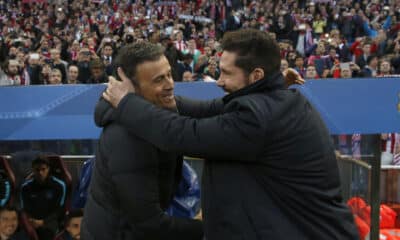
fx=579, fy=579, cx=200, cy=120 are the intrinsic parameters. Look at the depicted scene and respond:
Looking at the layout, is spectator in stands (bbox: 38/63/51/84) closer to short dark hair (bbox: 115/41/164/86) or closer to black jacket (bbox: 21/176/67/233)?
black jacket (bbox: 21/176/67/233)

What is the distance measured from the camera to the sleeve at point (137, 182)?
2.07 meters

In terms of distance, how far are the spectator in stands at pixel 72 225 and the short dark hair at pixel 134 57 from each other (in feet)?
8.82

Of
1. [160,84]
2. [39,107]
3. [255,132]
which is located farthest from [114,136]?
[39,107]

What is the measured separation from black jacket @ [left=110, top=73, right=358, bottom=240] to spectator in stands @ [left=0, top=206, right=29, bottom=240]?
9.77 ft

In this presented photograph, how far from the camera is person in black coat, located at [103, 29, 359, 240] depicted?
191 cm

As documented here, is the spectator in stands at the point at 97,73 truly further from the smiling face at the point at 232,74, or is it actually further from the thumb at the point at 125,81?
the smiling face at the point at 232,74

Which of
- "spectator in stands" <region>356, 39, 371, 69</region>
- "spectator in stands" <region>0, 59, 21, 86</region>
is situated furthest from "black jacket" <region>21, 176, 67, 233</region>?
"spectator in stands" <region>356, 39, 371, 69</region>

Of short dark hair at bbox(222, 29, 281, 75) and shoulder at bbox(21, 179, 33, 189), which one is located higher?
short dark hair at bbox(222, 29, 281, 75)

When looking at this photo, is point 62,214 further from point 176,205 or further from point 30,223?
point 176,205

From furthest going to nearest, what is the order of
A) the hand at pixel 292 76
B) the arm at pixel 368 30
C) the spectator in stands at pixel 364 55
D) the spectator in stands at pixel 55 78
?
the arm at pixel 368 30, the spectator in stands at pixel 364 55, the spectator in stands at pixel 55 78, the hand at pixel 292 76

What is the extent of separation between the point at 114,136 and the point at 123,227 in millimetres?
350

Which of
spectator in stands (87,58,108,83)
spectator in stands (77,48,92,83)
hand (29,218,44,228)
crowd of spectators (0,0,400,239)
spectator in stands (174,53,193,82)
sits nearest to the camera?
hand (29,218,44,228)

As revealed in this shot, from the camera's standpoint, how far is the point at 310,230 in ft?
6.51

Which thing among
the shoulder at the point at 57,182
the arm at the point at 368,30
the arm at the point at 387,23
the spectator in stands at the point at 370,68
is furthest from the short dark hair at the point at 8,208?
the arm at the point at 387,23
